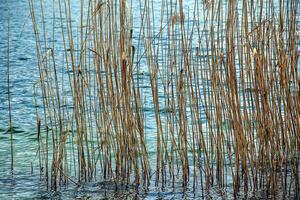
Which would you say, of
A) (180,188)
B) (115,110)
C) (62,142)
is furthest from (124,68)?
(180,188)

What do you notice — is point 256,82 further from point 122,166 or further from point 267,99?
point 122,166

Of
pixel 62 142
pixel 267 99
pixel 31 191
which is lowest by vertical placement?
pixel 31 191

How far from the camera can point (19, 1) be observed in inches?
552

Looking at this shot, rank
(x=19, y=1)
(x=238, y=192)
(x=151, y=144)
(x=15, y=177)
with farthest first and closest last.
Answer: (x=19, y=1)
(x=151, y=144)
(x=15, y=177)
(x=238, y=192)

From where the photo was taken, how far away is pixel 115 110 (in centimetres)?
357

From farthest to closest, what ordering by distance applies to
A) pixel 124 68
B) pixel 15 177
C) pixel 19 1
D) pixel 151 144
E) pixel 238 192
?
pixel 19 1, pixel 151 144, pixel 15 177, pixel 238 192, pixel 124 68

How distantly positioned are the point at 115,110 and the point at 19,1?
10974 mm

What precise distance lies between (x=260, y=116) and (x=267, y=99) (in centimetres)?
11

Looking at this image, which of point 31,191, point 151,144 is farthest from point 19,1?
point 31,191

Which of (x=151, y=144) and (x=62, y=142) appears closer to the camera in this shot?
(x=62, y=142)

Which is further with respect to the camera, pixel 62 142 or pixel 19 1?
pixel 19 1

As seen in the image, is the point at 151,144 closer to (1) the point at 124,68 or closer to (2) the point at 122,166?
(2) the point at 122,166

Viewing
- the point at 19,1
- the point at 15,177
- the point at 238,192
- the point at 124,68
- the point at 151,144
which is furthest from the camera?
the point at 19,1

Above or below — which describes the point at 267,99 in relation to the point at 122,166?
above
